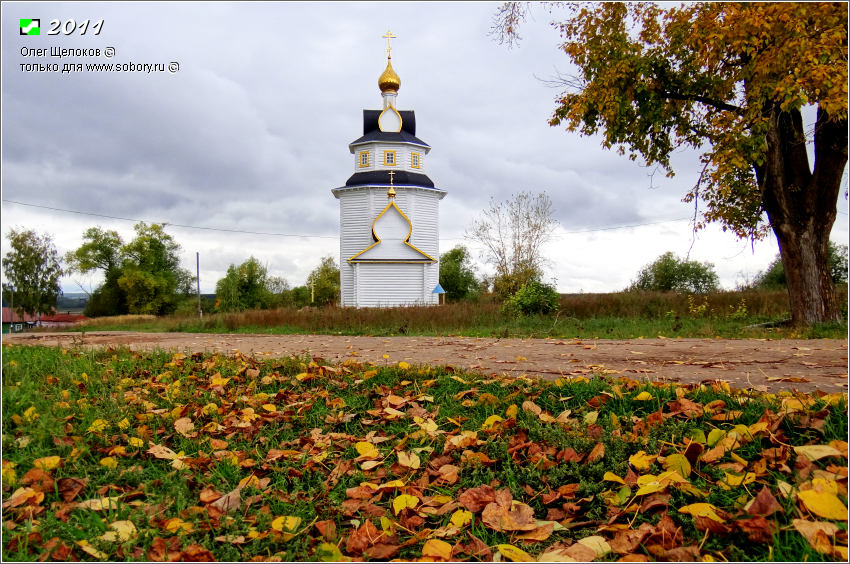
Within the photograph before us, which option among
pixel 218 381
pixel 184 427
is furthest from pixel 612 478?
pixel 218 381

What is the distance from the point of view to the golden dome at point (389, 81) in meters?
31.6

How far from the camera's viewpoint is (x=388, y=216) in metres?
29.3

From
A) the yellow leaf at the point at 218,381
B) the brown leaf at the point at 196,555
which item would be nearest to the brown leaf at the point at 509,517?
the brown leaf at the point at 196,555

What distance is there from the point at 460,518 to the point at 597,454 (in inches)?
37.3

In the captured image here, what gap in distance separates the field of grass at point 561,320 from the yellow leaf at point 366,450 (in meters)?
7.27

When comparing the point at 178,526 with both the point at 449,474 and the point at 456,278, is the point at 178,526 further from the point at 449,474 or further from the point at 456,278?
the point at 456,278

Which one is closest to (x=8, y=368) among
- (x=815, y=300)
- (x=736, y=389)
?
(x=736, y=389)

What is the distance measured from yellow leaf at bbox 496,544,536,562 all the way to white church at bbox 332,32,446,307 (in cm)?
2515

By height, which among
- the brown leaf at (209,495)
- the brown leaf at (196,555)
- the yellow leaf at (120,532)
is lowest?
the brown leaf at (196,555)

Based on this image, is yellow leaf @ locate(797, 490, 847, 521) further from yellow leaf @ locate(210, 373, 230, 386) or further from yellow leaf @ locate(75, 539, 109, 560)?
yellow leaf @ locate(210, 373, 230, 386)

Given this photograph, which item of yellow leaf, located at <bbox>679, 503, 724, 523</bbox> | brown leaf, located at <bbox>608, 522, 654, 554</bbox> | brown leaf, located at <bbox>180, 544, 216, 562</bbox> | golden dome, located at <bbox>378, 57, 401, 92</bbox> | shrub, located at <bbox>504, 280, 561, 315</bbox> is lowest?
brown leaf, located at <bbox>180, 544, 216, 562</bbox>

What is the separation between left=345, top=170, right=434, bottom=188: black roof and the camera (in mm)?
30062

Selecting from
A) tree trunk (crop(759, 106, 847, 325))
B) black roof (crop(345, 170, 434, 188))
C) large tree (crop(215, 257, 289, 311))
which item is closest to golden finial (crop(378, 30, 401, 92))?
black roof (crop(345, 170, 434, 188))

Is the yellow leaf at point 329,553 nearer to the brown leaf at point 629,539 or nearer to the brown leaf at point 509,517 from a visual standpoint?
the brown leaf at point 509,517
